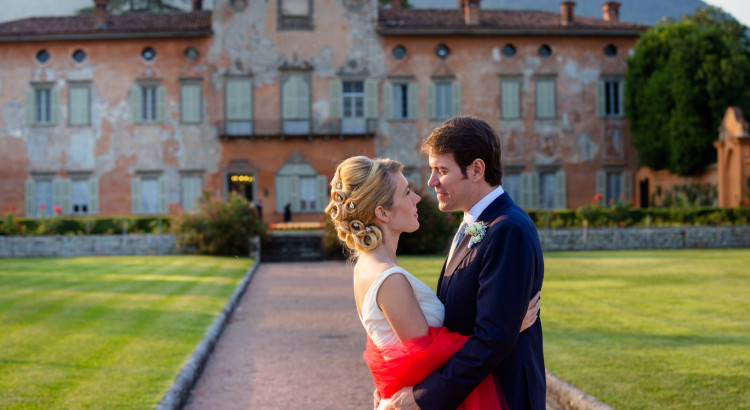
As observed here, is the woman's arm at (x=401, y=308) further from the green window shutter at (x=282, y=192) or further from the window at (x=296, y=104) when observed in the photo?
the window at (x=296, y=104)

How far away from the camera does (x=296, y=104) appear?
32250mm

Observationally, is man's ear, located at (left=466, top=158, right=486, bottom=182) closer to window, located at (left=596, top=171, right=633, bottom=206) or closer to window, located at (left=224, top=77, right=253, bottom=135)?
window, located at (left=224, top=77, right=253, bottom=135)

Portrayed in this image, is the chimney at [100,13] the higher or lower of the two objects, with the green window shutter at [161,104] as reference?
higher

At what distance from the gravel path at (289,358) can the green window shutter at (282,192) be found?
1817 centimetres

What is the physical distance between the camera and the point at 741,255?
19375 millimetres

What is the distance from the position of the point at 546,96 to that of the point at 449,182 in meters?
31.3

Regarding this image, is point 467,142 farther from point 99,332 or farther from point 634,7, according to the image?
point 634,7

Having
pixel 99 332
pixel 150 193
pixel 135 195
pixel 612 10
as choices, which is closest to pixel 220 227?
pixel 150 193

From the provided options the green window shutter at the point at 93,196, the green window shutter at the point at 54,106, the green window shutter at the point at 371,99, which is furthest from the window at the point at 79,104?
the green window shutter at the point at 371,99

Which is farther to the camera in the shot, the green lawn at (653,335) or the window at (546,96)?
the window at (546,96)

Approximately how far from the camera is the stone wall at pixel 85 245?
23516 mm

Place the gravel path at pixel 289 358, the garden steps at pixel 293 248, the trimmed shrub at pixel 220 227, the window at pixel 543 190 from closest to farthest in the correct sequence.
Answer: the gravel path at pixel 289 358 → the trimmed shrub at pixel 220 227 → the garden steps at pixel 293 248 → the window at pixel 543 190

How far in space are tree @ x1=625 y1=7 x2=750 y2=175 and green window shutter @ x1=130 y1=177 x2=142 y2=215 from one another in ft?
68.2

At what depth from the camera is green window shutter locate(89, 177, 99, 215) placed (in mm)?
32312
